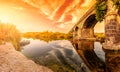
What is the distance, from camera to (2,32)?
4759 cm

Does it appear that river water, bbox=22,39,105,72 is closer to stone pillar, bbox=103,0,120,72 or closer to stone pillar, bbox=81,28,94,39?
stone pillar, bbox=103,0,120,72

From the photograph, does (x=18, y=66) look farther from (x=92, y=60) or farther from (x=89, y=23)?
(x=89, y=23)

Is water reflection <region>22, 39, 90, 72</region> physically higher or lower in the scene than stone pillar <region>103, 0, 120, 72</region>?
lower

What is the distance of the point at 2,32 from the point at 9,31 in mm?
2100

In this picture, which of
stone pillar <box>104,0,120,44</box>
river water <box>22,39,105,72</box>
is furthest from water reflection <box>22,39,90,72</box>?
stone pillar <box>104,0,120,44</box>

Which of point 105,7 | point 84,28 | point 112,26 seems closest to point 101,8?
point 105,7

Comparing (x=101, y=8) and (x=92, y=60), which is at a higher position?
(x=101, y=8)

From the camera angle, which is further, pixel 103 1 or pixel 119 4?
pixel 103 1

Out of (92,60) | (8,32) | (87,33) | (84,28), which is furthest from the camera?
(87,33)

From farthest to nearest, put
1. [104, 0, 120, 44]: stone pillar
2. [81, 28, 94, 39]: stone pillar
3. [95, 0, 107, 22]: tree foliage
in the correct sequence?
[81, 28, 94, 39]: stone pillar < [95, 0, 107, 22]: tree foliage < [104, 0, 120, 44]: stone pillar

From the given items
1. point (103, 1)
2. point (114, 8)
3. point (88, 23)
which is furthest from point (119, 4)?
point (88, 23)

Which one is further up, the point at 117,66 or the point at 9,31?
the point at 9,31

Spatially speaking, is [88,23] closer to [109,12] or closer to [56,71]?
[109,12]

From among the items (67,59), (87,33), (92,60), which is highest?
(87,33)
